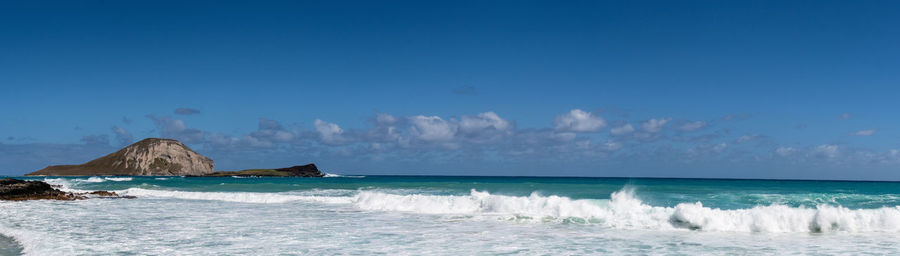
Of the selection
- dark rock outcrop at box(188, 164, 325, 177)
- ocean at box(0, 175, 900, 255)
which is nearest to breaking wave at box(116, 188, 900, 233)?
ocean at box(0, 175, 900, 255)

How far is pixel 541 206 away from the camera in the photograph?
20.6 m

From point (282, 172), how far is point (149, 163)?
121 ft

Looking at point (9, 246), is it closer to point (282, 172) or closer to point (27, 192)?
point (27, 192)

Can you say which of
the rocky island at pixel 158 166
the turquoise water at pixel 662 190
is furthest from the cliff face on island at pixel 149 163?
the turquoise water at pixel 662 190

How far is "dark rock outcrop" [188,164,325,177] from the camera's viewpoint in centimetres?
15012

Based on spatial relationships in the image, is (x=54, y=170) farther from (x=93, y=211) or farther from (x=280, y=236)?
(x=280, y=236)

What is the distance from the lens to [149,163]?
506ft

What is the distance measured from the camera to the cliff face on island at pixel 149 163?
504ft

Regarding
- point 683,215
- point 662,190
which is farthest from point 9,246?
point 662,190

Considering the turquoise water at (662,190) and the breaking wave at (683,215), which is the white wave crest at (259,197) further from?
the turquoise water at (662,190)

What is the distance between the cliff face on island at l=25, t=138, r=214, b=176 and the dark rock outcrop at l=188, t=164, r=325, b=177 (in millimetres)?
6319

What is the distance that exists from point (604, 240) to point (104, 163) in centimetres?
18263

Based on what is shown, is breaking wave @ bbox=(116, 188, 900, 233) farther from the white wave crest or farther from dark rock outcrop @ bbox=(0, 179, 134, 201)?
dark rock outcrop @ bbox=(0, 179, 134, 201)

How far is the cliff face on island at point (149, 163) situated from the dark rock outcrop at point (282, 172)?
20.7 feet
